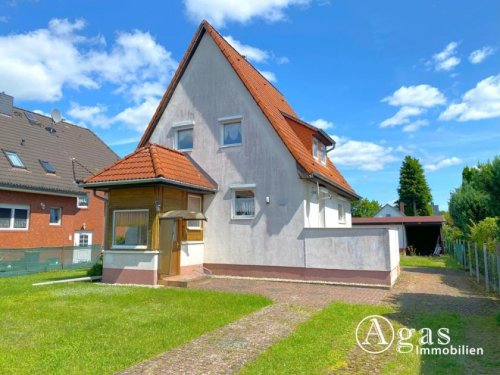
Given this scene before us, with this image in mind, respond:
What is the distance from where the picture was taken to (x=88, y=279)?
1457 cm

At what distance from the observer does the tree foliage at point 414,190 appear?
6862cm

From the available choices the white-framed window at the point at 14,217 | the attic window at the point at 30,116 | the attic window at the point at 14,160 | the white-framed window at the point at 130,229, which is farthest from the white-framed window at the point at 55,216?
the white-framed window at the point at 130,229

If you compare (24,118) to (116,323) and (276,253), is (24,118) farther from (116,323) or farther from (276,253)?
→ (116,323)

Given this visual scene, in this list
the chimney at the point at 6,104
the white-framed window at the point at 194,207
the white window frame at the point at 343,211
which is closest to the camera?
the white-framed window at the point at 194,207

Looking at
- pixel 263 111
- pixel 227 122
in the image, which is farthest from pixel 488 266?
pixel 227 122

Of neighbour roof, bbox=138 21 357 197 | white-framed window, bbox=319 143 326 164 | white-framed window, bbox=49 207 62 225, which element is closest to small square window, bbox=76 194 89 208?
white-framed window, bbox=49 207 62 225

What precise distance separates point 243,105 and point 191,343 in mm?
11397

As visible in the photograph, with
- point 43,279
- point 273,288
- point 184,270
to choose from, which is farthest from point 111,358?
point 43,279

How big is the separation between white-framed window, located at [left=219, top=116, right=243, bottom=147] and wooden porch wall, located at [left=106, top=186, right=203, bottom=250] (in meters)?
3.18

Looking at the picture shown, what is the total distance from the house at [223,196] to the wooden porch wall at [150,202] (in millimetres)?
38

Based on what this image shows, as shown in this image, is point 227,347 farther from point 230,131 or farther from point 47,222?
point 47,222

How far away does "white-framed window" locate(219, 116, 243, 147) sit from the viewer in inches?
635

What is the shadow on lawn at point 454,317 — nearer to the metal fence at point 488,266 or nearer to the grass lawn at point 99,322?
the metal fence at point 488,266

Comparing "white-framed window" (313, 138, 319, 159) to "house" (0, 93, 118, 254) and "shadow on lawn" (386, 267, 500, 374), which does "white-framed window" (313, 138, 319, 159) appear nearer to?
"shadow on lawn" (386, 267, 500, 374)
